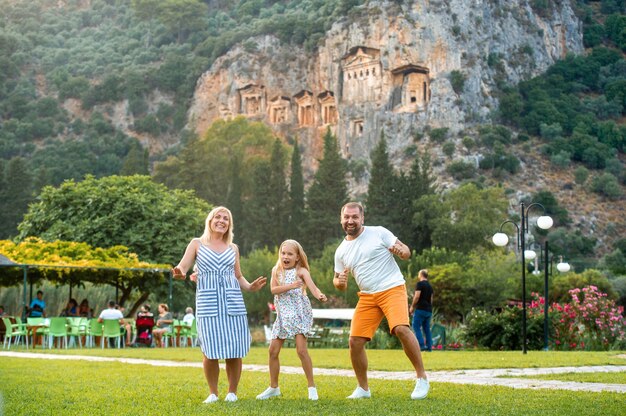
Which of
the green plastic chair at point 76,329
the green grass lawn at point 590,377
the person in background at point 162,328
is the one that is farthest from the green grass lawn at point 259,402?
the person in background at point 162,328

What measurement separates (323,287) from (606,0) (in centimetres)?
8418

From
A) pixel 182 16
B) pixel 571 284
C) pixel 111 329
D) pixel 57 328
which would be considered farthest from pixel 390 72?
pixel 57 328

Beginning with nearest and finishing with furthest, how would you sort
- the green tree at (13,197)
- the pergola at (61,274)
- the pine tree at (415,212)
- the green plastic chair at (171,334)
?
the green plastic chair at (171,334), the pergola at (61,274), the pine tree at (415,212), the green tree at (13,197)

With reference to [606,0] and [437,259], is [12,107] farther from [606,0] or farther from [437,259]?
[437,259]

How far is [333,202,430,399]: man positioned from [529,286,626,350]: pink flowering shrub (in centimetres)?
1364

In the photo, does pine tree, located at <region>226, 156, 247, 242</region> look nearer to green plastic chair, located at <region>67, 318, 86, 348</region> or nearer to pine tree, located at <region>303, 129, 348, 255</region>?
pine tree, located at <region>303, 129, 348, 255</region>

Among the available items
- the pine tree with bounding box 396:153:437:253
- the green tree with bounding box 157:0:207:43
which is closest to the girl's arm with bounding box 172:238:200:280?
the pine tree with bounding box 396:153:437:253

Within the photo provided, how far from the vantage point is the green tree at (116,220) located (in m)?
37.4

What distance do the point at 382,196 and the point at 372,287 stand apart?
53.3m

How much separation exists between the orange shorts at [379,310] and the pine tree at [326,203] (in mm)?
54337

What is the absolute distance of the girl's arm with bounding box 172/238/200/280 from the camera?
321 inches

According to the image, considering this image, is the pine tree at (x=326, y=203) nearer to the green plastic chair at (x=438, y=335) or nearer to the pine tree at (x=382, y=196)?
the pine tree at (x=382, y=196)

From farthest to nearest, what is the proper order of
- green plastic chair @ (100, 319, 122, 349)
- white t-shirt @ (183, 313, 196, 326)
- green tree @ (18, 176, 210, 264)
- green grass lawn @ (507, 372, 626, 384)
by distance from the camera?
green tree @ (18, 176, 210, 264) < white t-shirt @ (183, 313, 196, 326) < green plastic chair @ (100, 319, 122, 349) < green grass lawn @ (507, 372, 626, 384)

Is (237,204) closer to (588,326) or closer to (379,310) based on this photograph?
(588,326)
